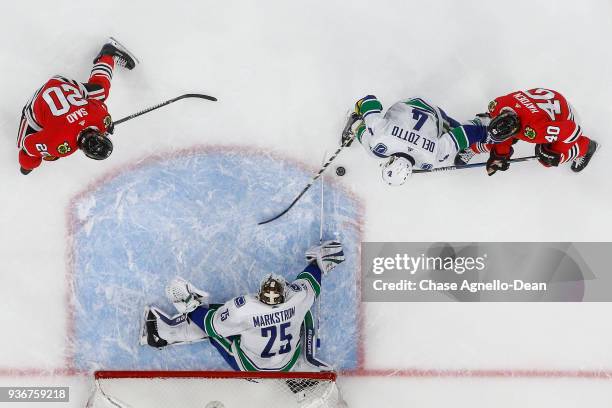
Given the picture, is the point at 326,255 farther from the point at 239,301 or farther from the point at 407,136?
the point at 407,136

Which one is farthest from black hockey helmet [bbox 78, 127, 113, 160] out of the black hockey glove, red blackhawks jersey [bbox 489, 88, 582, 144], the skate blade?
the black hockey glove

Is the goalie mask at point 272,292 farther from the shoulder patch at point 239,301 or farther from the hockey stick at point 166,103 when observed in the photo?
the hockey stick at point 166,103

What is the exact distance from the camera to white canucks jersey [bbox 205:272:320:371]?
141 inches

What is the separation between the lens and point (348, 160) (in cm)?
397

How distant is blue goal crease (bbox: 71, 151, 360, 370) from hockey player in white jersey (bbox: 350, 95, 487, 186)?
0.67 metres

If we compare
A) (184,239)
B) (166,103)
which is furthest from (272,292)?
(166,103)

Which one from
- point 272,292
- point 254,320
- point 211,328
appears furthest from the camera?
point 211,328

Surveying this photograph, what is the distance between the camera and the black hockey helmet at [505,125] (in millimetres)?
3301

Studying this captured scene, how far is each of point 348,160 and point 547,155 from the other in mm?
1255

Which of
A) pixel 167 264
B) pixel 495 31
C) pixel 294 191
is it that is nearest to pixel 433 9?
pixel 495 31

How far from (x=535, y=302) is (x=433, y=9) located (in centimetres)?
214

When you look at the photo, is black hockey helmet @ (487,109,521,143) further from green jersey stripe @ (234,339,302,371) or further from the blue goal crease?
green jersey stripe @ (234,339,302,371)

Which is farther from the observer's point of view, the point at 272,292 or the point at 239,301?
the point at 239,301

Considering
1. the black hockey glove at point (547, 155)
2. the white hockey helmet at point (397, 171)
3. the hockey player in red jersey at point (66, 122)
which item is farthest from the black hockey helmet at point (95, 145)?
the black hockey glove at point (547, 155)
